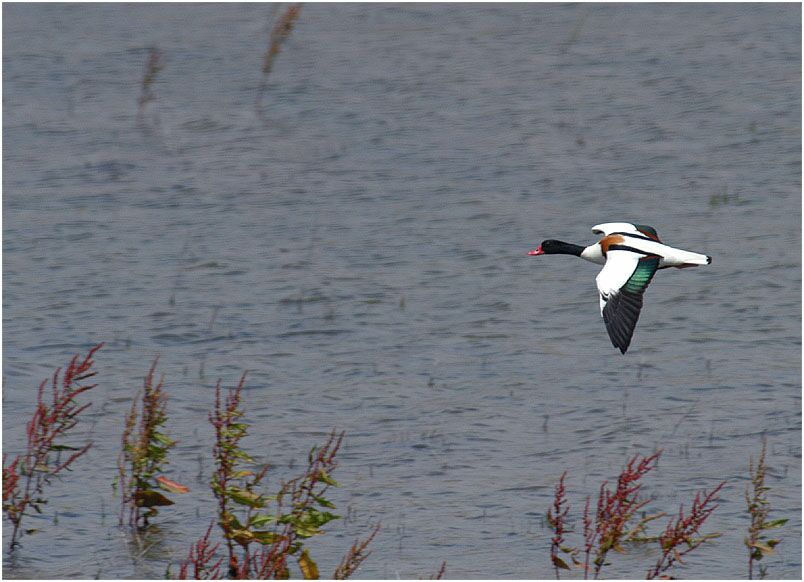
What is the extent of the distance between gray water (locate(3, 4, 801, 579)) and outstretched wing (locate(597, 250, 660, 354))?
0.99 metres

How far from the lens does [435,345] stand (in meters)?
10.0

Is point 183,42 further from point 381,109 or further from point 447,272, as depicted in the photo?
point 447,272

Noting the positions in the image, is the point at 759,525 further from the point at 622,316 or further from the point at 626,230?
the point at 626,230

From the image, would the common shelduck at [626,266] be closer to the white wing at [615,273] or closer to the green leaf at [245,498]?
the white wing at [615,273]

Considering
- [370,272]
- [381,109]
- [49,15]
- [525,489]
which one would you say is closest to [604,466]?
[525,489]

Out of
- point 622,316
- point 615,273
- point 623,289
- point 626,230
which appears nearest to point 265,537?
point 622,316

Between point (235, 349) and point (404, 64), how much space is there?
7.89m

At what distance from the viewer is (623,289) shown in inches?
291

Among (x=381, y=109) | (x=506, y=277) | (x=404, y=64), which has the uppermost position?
(x=404, y=64)

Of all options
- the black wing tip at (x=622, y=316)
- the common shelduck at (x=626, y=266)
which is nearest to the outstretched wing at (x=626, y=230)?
the common shelduck at (x=626, y=266)

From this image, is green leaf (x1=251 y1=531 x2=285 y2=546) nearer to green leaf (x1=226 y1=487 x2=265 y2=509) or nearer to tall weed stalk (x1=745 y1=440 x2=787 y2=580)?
green leaf (x1=226 y1=487 x2=265 y2=509)

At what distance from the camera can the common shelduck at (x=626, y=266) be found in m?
A: 7.12

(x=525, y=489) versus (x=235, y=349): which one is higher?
(x=235, y=349)

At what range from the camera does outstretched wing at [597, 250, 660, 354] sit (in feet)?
23.0
